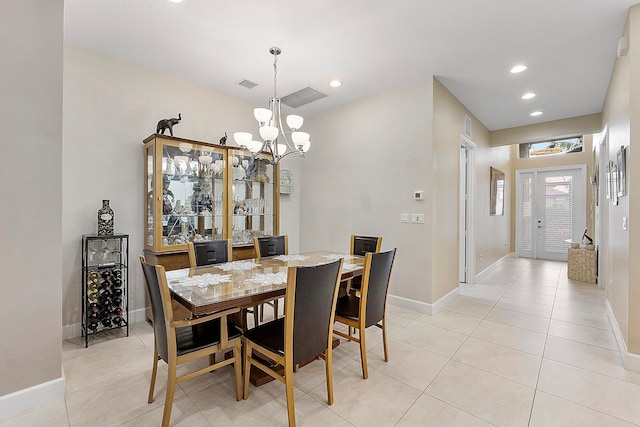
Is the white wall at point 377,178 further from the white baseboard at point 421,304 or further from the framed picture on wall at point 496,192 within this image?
the framed picture on wall at point 496,192

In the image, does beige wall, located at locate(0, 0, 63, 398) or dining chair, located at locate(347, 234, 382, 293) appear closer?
beige wall, located at locate(0, 0, 63, 398)

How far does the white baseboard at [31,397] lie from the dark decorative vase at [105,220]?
1.32 meters

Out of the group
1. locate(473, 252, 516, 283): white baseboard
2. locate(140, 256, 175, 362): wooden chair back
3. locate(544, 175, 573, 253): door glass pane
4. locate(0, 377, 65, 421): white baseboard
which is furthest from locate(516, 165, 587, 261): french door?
locate(0, 377, 65, 421): white baseboard

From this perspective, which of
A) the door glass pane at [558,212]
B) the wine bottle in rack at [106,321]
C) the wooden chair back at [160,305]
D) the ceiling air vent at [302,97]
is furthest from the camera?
the door glass pane at [558,212]

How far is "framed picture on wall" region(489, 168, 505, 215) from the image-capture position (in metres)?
5.79

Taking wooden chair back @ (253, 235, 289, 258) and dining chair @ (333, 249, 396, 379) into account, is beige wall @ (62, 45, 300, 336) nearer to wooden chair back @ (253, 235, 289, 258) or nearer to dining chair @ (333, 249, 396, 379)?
wooden chair back @ (253, 235, 289, 258)

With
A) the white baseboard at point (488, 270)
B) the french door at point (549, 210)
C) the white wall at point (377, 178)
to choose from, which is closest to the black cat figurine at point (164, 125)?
the white wall at point (377, 178)

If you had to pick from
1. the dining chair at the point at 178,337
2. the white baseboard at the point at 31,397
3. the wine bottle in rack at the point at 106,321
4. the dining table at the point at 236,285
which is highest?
the dining table at the point at 236,285

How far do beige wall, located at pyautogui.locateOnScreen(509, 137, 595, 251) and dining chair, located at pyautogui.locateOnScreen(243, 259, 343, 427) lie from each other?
23.0 feet

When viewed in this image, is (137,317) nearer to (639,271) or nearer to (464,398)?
(464,398)

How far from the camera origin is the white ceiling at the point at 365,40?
7.55ft

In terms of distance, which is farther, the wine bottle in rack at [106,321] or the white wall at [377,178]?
the white wall at [377,178]

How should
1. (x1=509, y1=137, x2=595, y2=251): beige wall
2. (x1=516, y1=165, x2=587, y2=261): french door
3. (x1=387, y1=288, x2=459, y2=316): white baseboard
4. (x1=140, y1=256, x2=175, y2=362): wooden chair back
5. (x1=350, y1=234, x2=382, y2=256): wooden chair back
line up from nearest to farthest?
(x1=140, y1=256, x2=175, y2=362): wooden chair back
(x1=350, y1=234, x2=382, y2=256): wooden chair back
(x1=387, y1=288, x2=459, y2=316): white baseboard
(x1=509, y1=137, x2=595, y2=251): beige wall
(x1=516, y1=165, x2=587, y2=261): french door

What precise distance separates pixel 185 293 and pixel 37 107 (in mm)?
1513
